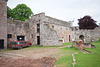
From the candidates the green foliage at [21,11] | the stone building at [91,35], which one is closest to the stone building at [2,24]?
the green foliage at [21,11]

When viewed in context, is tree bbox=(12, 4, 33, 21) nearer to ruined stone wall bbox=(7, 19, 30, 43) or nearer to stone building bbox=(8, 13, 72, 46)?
ruined stone wall bbox=(7, 19, 30, 43)

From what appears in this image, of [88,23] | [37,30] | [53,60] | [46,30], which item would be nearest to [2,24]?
[37,30]

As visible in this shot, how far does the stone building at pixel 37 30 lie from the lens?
16.4 metres

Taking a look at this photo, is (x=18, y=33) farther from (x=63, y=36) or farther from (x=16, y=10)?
(x=16, y=10)

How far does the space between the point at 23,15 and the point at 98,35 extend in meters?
30.1

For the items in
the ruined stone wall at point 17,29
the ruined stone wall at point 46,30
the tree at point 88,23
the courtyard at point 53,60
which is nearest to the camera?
the courtyard at point 53,60

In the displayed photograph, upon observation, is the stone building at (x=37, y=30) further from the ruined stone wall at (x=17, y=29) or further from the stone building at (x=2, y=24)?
the stone building at (x=2, y=24)

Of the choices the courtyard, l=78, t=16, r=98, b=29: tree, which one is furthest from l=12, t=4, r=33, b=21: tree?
l=78, t=16, r=98, b=29: tree

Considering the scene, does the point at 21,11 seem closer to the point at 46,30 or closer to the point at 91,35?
the point at 46,30

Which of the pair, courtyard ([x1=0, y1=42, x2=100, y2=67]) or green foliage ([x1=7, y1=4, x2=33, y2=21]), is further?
green foliage ([x1=7, y1=4, x2=33, y2=21])

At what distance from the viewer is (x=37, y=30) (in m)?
18.2

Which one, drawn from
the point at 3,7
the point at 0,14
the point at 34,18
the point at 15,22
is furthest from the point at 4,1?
the point at 34,18

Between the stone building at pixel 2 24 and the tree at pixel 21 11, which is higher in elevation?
the tree at pixel 21 11

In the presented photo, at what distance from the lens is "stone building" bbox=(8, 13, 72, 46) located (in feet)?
53.7
